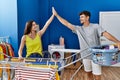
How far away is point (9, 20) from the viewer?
4613mm

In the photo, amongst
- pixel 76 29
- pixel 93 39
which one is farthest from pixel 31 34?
pixel 93 39

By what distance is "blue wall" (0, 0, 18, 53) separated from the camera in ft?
14.9

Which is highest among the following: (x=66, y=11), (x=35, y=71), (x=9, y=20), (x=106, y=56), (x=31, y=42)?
(x=66, y=11)

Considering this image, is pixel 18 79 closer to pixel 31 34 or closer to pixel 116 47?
pixel 116 47

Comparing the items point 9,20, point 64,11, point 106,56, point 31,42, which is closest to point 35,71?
point 106,56

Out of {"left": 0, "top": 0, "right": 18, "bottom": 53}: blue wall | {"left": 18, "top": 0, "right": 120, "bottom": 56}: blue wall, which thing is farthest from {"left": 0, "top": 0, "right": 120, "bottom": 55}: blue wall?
{"left": 0, "top": 0, "right": 18, "bottom": 53}: blue wall

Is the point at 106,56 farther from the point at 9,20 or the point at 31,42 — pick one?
the point at 9,20

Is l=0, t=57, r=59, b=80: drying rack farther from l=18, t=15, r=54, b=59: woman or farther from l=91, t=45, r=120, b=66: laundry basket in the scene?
l=18, t=15, r=54, b=59: woman

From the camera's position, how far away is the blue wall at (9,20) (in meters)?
4.54

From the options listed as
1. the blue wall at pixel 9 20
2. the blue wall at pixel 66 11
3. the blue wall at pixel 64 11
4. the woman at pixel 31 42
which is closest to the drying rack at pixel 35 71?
the woman at pixel 31 42

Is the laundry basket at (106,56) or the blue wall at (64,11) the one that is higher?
the blue wall at (64,11)

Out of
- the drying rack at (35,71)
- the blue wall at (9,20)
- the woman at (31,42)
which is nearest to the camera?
the drying rack at (35,71)

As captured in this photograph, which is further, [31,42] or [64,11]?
[64,11]

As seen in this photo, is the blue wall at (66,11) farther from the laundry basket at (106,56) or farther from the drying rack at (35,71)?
the laundry basket at (106,56)
